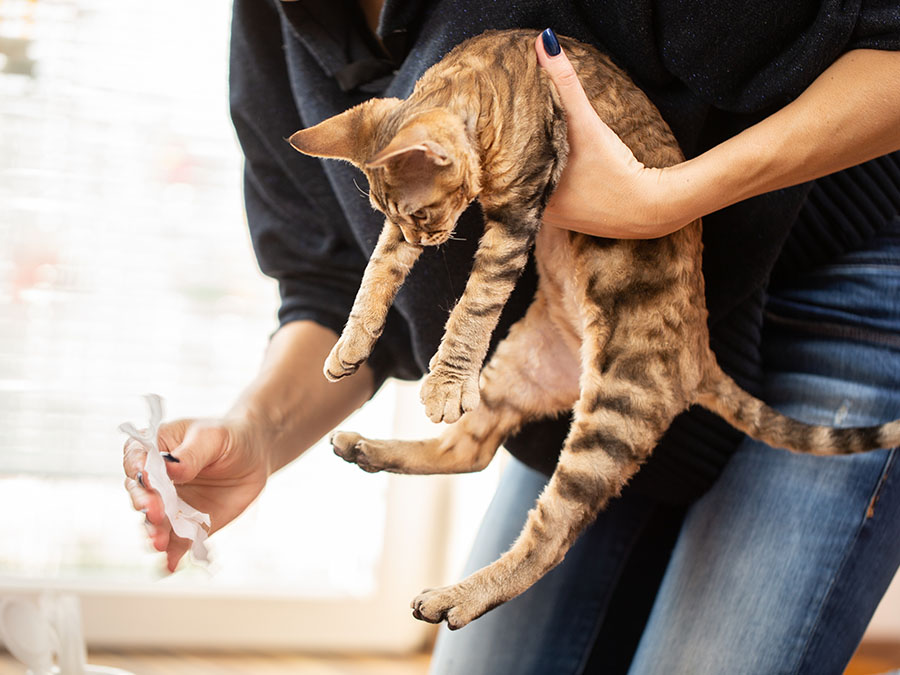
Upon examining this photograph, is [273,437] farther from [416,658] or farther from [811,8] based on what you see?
[416,658]

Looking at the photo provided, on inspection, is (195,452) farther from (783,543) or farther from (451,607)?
(783,543)

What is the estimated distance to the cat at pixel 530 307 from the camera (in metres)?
0.67

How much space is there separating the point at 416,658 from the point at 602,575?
1.49 meters

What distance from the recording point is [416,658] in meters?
2.43

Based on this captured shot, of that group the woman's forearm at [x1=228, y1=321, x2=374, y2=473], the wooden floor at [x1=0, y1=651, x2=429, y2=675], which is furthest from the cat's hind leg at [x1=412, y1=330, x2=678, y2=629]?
the wooden floor at [x1=0, y1=651, x2=429, y2=675]

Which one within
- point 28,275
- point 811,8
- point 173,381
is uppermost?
point 811,8

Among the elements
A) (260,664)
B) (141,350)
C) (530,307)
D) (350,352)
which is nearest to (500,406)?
(530,307)

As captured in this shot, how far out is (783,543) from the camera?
3.01ft

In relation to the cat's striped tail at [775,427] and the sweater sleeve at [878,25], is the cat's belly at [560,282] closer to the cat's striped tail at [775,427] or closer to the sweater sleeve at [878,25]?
the cat's striped tail at [775,427]

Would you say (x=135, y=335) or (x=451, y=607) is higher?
(x=451, y=607)

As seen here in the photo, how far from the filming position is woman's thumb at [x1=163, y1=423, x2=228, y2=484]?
2.57 feet

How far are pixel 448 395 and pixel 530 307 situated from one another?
0.20 m

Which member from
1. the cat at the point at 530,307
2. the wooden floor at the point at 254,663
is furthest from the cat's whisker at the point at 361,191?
the wooden floor at the point at 254,663

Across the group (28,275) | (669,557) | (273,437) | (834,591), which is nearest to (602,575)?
(669,557)
